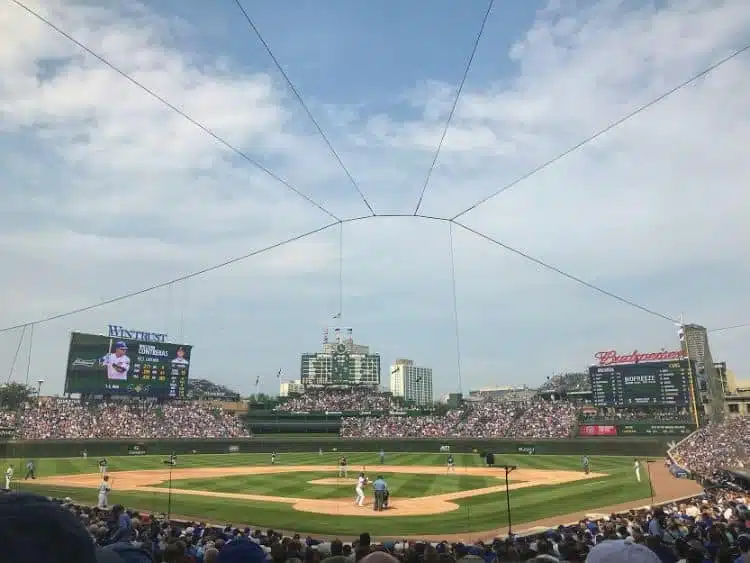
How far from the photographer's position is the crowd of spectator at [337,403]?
76125 millimetres

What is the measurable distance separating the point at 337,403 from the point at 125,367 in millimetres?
27918

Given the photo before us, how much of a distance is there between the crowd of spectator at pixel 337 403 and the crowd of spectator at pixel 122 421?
9.18 meters

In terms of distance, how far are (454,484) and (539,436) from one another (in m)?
28.4

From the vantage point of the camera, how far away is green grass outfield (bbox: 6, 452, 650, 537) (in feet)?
62.4

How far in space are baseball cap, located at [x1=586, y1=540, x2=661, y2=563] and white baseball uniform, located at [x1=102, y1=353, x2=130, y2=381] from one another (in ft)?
228

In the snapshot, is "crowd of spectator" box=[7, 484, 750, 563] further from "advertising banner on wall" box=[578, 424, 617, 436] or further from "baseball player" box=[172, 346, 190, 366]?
"baseball player" box=[172, 346, 190, 366]

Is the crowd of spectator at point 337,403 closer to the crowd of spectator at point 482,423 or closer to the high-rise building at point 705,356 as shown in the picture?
the crowd of spectator at point 482,423

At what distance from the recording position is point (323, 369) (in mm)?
101250

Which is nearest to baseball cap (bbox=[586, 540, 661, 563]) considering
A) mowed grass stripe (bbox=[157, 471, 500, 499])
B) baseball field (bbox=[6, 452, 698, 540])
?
baseball field (bbox=[6, 452, 698, 540])

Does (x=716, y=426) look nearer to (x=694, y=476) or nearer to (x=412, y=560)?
(x=694, y=476)

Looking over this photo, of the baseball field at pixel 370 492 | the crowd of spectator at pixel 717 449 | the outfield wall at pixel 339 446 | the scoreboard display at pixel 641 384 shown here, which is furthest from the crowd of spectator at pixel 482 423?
the crowd of spectator at pixel 717 449

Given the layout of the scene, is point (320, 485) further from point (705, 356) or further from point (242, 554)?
point (242, 554)

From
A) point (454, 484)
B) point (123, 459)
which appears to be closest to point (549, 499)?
point (454, 484)

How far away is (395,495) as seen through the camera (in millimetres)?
26531
